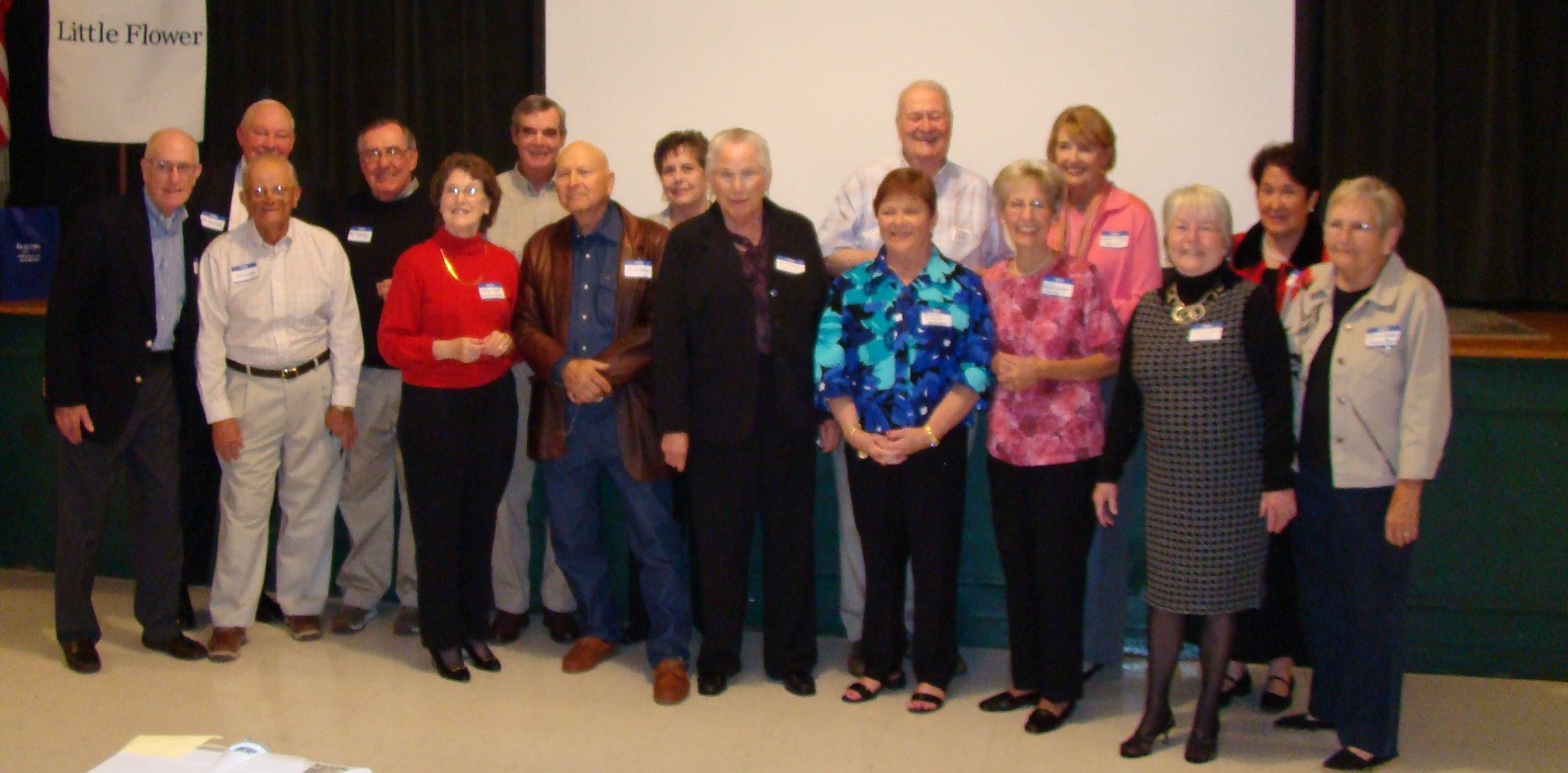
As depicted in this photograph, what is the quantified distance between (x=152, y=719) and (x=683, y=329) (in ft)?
5.61

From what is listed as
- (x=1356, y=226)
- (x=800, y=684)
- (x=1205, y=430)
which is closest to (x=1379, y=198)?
(x=1356, y=226)

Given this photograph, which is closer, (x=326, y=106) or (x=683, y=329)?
(x=683, y=329)

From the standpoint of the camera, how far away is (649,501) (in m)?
3.65

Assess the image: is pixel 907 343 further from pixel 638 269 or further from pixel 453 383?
pixel 453 383

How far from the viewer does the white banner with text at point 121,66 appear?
5766mm

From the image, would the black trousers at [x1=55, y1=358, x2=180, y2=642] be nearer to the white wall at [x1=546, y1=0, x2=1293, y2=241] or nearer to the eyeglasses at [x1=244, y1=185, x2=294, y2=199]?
the eyeglasses at [x1=244, y1=185, x2=294, y2=199]

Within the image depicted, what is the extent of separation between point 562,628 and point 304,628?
0.80 metres

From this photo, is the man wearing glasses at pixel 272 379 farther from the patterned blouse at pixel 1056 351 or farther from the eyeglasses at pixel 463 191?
the patterned blouse at pixel 1056 351

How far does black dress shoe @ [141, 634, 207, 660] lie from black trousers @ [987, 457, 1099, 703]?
7.80ft

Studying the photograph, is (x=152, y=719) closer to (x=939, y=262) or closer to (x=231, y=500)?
(x=231, y=500)

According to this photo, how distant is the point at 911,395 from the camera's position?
3.25 meters

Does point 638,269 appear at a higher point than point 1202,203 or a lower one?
lower

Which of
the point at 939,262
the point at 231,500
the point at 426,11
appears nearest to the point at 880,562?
the point at 939,262

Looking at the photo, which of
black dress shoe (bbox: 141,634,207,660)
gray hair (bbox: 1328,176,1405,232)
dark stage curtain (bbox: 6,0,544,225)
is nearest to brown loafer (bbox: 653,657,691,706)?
black dress shoe (bbox: 141,634,207,660)
